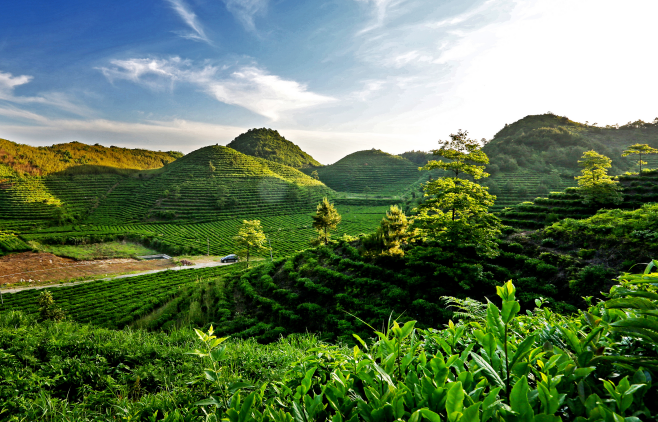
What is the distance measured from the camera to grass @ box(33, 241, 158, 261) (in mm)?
47156

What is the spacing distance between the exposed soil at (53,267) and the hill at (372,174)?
69.3 metres

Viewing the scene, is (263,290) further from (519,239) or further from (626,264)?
(626,264)

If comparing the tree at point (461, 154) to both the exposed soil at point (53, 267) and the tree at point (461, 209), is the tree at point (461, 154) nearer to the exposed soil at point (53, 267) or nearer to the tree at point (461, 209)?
the tree at point (461, 209)

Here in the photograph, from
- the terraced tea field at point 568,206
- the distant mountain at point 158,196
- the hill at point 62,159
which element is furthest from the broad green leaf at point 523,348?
the hill at point 62,159

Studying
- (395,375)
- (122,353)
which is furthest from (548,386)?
(122,353)

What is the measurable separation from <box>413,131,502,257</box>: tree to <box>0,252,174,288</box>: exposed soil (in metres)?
43.3

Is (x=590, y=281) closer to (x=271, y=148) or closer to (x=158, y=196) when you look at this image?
(x=158, y=196)

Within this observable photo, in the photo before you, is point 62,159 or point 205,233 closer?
point 205,233

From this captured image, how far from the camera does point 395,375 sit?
1221 millimetres

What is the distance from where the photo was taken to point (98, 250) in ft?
163

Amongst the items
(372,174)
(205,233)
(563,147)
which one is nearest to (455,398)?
(205,233)

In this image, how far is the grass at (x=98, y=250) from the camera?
47.2 meters

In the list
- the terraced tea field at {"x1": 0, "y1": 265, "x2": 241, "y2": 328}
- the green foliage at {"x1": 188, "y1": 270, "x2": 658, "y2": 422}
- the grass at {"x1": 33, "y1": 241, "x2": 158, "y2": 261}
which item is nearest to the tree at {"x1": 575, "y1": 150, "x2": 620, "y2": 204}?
the green foliage at {"x1": 188, "y1": 270, "x2": 658, "y2": 422}

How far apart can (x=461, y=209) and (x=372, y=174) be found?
100552 mm
